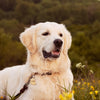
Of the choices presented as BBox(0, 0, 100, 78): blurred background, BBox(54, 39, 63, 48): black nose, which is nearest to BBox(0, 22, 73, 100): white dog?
BBox(54, 39, 63, 48): black nose

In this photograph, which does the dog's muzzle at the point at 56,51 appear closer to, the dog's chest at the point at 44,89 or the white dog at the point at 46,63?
the white dog at the point at 46,63

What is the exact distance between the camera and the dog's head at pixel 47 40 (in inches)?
148

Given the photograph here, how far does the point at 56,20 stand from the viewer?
6506 centimetres

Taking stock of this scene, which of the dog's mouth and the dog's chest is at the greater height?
the dog's mouth

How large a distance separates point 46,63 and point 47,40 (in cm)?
41

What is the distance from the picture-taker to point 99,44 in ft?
149

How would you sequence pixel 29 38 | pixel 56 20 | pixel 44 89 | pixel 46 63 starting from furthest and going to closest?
pixel 56 20 < pixel 29 38 < pixel 46 63 < pixel 44 89

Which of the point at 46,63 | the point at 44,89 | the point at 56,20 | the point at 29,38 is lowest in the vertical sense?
the point at 56,20

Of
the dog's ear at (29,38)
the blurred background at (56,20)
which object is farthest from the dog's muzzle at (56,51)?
the blurred background at (56,20)

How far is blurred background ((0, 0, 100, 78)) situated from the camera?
31297 millimetres

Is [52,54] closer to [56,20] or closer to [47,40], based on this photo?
[47,40]

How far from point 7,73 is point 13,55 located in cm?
2634

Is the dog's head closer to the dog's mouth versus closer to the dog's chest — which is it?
the dog's mouth

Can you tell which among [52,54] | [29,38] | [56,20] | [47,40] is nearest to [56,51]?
[52,54]
